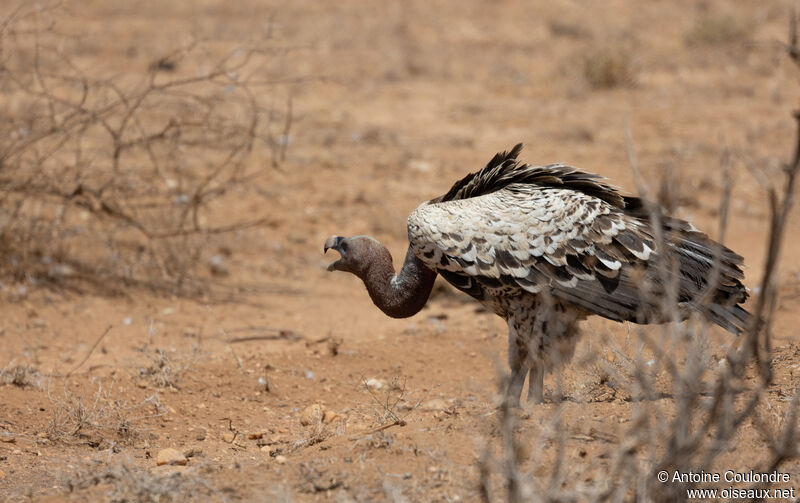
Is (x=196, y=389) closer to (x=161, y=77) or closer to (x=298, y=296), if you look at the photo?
(x=298, y=296)

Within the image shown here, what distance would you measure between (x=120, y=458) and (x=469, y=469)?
192cm

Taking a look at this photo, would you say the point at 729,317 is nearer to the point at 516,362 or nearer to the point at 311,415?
the point at 516,362

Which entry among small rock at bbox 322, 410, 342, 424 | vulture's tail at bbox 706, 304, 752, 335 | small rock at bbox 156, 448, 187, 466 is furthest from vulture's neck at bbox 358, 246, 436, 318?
vulture's tail at bbox 706, 304, 752, 335

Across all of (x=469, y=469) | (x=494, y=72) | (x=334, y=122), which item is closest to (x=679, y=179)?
(x=334, y=122)

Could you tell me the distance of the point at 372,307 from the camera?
317 inches

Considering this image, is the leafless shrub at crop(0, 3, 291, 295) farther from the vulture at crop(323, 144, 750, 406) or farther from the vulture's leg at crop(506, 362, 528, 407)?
the vulture's leg at crop(506, 362, 528, 407)

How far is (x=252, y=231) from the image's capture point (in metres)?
9.39

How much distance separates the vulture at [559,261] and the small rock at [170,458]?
1.68 meters

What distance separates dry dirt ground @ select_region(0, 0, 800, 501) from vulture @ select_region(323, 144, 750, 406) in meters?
0.25

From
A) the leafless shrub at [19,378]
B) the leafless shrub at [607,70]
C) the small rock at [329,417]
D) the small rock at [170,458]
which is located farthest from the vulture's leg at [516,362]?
the leafless shrub at [607,70]

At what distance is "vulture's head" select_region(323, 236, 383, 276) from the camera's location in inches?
213

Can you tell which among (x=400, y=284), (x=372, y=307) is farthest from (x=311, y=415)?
(x=372, y=307)

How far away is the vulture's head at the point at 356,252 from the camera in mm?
5406

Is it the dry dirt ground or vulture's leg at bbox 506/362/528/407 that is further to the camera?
vulture's leg at bbox 506/362/528/407
